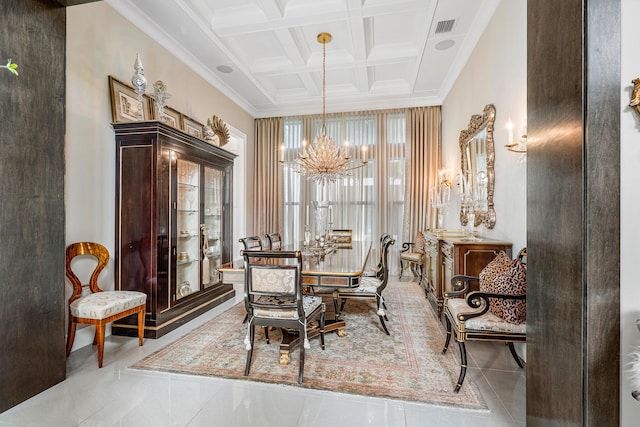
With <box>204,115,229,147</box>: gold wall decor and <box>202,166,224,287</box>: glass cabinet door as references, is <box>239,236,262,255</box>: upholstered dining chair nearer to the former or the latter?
<box>202,166,224,287</box>: glass cabinet door

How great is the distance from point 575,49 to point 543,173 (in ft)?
1.74

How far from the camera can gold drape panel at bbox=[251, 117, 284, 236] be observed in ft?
20.5

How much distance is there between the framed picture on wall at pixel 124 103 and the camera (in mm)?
2953

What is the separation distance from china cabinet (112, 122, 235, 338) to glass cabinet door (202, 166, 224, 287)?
0.77 feet

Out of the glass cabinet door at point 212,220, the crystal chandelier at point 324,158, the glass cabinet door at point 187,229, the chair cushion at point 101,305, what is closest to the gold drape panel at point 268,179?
the crystal chandelier at point 324,158

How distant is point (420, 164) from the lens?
5.75 meters

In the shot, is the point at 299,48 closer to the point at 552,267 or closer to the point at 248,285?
the point at 248,285

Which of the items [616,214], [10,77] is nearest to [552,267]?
[616,214]

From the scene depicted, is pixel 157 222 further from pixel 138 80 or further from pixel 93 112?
pixel 138 80

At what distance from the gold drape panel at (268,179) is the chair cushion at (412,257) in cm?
252

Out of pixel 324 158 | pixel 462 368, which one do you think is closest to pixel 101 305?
pixel 462 368

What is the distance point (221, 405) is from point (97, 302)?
137cm

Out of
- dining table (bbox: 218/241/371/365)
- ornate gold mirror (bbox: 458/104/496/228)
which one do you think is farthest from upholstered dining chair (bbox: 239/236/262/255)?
ornate gold mirror (bbox: 458/104/496/228)

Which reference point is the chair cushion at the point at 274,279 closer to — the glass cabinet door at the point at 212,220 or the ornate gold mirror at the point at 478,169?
the glass cabinet door at the point at 212,220
